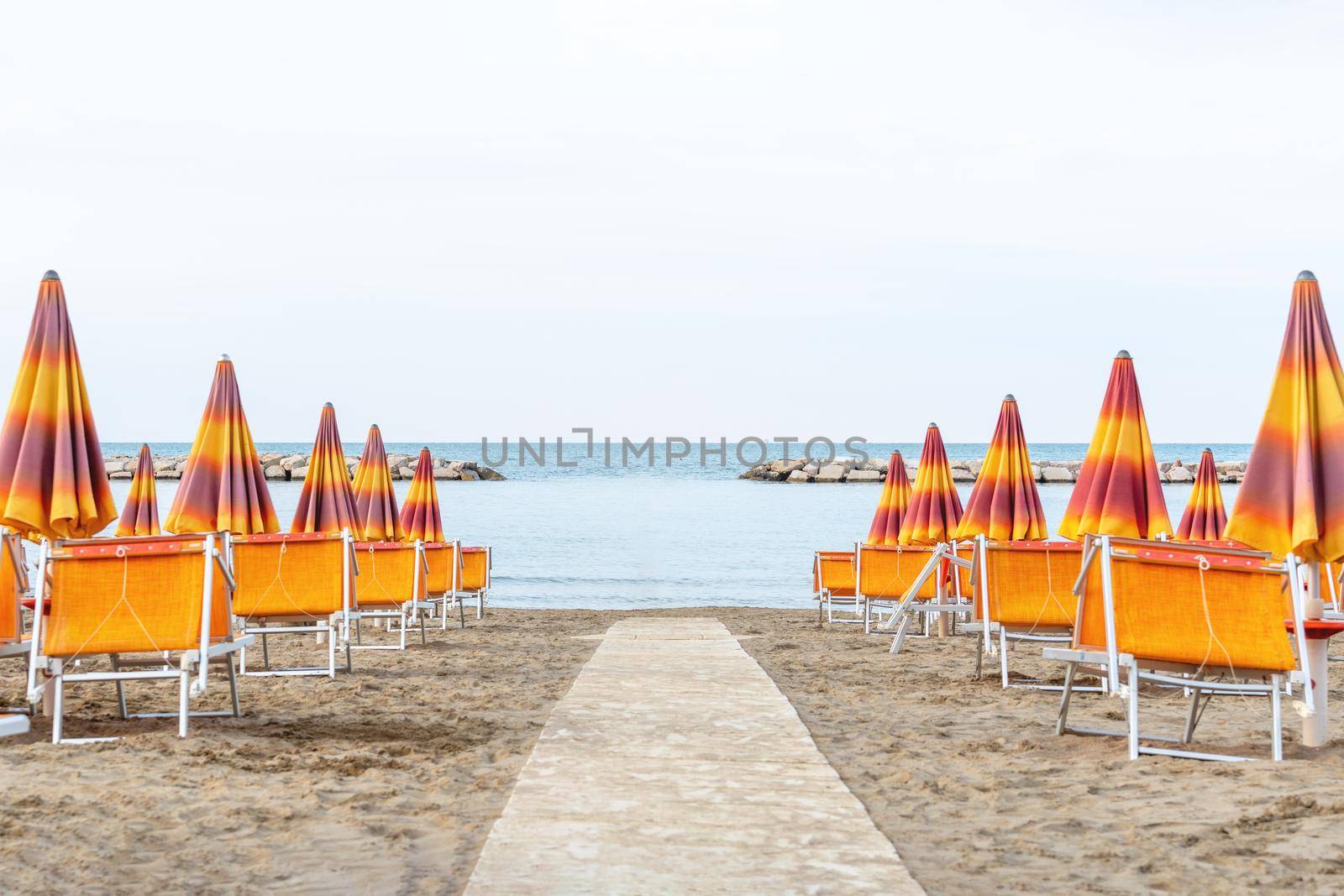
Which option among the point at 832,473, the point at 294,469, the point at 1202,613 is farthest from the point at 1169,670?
the point at 294,469

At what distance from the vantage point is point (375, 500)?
12.9m

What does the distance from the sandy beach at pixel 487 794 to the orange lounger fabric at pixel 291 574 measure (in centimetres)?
89

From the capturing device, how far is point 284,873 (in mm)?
3178

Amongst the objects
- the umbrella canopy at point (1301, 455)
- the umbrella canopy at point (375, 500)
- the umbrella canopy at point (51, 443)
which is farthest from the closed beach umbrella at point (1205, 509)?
the umbrella canopy at point (51, 443)

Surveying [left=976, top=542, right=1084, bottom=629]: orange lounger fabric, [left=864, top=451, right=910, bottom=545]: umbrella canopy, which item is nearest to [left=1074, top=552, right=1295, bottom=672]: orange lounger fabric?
[left=976, top=542, right=1084, bottom=629]: orange lounger fabric

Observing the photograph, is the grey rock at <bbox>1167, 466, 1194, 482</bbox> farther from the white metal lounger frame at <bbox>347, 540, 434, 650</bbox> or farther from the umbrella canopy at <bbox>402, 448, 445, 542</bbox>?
the white metal lounger frame at <bbox>347, 540, 434, 650</bbox>

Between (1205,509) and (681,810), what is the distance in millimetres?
12516

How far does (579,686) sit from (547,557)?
21500 millimetres

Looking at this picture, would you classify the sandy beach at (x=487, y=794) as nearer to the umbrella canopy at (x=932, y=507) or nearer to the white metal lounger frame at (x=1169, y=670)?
the white metal lounger frame at (x=1169, y=670)

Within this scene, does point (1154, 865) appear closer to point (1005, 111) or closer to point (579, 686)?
point (579, 686)

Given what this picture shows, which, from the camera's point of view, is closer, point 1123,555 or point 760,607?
point 1123,555

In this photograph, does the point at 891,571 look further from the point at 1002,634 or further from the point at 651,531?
the point at 651,531

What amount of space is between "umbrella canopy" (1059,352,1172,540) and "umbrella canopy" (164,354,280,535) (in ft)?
18.3

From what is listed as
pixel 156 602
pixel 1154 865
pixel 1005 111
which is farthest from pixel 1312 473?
pixel 1005 111
